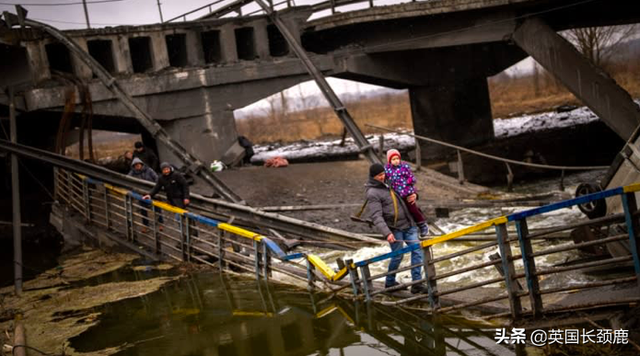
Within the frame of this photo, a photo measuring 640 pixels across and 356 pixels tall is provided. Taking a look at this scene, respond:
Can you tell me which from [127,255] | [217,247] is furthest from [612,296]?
[127,255]

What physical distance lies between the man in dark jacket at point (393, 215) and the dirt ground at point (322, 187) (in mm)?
7669

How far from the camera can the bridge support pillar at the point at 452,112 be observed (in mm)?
29969

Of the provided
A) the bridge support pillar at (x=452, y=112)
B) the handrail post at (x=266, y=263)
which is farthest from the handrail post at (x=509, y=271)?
the bridge support pillar at (x=452, y=112)

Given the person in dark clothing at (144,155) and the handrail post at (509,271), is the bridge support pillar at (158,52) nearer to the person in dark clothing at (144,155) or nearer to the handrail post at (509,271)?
the person in dark clothing at (144,155)

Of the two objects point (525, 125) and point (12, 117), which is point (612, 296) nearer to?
point (12, 117)

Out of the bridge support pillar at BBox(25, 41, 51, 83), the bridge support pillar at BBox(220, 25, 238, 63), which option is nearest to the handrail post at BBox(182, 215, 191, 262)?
the bridge support pillar at BBox(25, 41, 51, 83)

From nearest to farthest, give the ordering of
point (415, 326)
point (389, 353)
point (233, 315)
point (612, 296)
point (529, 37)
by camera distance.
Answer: point (612, 296), point (389, 353), point (415, 326), point (233, 315), point (529, 37)

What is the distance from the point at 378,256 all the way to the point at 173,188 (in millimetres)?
7190

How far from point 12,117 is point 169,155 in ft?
25.0

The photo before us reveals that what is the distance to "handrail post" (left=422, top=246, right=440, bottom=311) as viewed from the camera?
8117 mm

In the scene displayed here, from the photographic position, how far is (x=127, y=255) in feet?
49.9

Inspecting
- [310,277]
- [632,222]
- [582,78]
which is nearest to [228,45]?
[582,78]

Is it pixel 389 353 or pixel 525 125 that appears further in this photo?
pixel 525 125

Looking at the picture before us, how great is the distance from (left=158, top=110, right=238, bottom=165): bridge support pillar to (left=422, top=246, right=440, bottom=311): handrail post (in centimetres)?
1733
